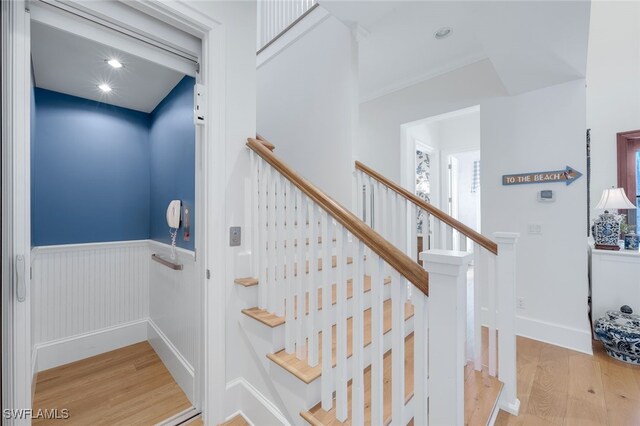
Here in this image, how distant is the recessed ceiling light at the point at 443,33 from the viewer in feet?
8.57

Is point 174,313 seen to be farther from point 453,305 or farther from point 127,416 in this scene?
point 453,305

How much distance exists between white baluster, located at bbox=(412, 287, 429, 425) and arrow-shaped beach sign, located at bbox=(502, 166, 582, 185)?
2.59 m

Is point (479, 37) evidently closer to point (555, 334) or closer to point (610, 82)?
point (610, 82)

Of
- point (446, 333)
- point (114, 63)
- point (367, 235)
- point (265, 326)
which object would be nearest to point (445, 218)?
point (367, 235)

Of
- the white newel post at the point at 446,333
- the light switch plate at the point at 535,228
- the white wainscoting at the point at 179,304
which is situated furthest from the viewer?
the light switch plate at the point at 535,228

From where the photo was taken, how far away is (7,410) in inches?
43.6

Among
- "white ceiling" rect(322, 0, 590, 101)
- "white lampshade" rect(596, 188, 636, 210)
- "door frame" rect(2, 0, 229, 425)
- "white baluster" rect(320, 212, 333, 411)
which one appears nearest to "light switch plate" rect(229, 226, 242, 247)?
"door frame" rect(2, 0, 229, 425)

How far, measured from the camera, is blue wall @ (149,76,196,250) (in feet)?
6.58

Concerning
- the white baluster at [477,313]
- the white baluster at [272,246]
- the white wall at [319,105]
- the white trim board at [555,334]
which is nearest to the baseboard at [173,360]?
the white baluster at [272,246]

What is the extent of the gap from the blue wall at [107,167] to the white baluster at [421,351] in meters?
1.63

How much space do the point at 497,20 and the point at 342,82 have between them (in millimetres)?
1248

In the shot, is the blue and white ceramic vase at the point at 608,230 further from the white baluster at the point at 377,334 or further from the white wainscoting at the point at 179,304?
the white wainscoting at the point at 179,304

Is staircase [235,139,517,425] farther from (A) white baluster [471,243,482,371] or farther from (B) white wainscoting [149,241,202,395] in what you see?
(B) white wainscoting [149,241,202,395]

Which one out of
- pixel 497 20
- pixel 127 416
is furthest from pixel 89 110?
pixel 497 20
